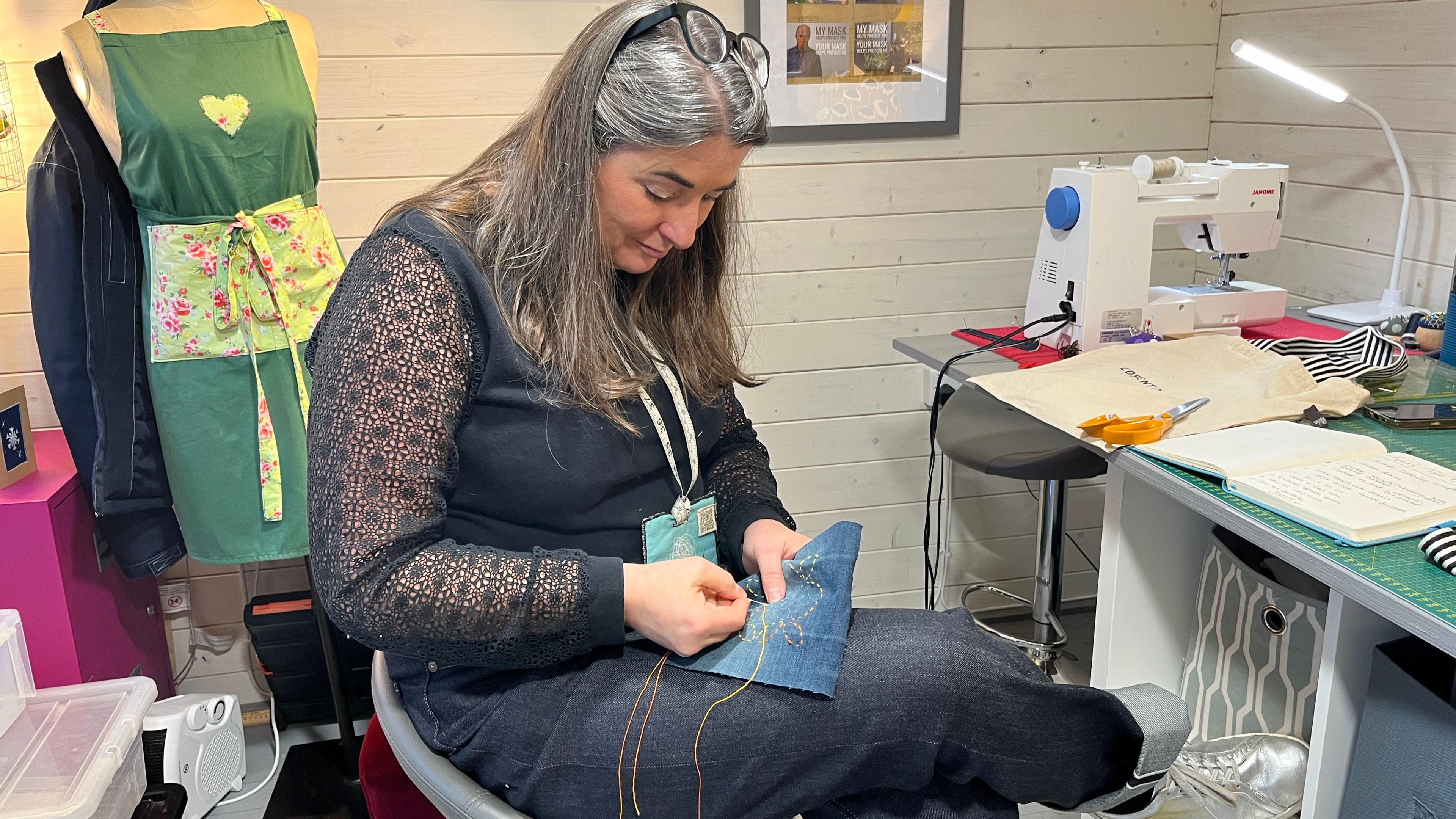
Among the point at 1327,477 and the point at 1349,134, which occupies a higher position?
the point at 1349,134

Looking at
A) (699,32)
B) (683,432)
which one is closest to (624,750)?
(683,432)

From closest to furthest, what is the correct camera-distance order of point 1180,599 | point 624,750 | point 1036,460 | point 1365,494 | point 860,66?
point 624,750 < point 1365,494 < point 1180,599 < point 1036,460 < point 860,66

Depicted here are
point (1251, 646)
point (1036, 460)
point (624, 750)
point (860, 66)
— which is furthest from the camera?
point (860, 66)

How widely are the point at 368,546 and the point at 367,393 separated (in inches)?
5.7

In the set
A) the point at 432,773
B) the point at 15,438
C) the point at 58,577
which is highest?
the point at 15,438

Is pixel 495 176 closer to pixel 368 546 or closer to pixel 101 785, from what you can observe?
pixel 368 546

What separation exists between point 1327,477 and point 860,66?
4.88ft

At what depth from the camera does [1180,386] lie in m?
1.66

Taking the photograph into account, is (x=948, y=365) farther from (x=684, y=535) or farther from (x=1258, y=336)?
(x=684, y=535)

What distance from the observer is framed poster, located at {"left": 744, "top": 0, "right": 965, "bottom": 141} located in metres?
2.37

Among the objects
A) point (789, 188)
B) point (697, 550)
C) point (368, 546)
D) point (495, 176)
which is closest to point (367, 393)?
point (368, 546)

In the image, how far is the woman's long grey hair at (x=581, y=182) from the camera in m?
1.12

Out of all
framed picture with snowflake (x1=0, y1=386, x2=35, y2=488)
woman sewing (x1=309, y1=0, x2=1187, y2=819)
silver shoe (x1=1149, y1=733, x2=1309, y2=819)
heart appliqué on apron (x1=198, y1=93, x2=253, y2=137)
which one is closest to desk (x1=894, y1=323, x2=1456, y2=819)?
silver shoe (x1=1149, y1=733, x2=1309, y2=819)

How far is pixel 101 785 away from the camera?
166cm
